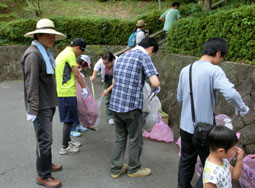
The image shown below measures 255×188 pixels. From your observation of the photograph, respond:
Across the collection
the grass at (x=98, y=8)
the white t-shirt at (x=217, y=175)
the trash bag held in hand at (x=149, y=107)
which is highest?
the grass at (x=98, y=8)

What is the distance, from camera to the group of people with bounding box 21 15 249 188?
202cm

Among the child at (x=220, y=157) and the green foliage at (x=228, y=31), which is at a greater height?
the green foliage at (x=228, y=31)

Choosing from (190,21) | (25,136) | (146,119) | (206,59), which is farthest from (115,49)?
(206,59)

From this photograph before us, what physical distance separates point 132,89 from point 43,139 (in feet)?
4.29

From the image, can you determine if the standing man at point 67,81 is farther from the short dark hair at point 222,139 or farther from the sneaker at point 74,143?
the short dark hair at point 222,139

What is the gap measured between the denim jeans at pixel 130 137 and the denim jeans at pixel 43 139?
89cm

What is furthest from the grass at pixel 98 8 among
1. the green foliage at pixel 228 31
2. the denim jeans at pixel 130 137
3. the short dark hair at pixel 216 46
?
→ the short dark hair at pixel 216 46

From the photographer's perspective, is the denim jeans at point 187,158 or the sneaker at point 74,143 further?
the sneaker at point 74,143

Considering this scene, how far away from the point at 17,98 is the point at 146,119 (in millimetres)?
5908

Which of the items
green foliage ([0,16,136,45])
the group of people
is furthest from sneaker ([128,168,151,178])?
green foliage ([0,16,136,45])

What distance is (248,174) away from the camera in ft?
8.96

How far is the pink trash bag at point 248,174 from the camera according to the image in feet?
8.84

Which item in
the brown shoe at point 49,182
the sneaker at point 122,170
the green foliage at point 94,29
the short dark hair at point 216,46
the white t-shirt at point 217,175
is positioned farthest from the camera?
the green foliage at point 94,29

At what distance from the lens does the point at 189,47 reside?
5750 mm
